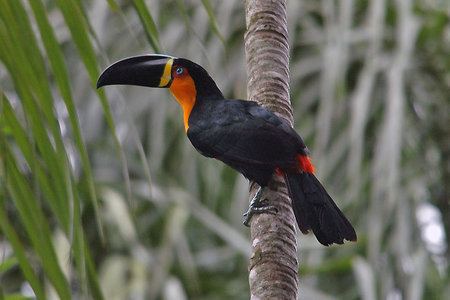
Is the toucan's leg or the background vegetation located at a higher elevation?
the background vegetation

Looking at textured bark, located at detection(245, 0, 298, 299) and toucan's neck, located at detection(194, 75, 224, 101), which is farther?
toucan's neck, located at detection(194, 75, 224, 101)

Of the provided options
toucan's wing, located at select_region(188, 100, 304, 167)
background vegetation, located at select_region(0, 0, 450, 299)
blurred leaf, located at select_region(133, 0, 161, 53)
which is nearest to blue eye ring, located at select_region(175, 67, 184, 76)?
toucan's wing, located at select_region(188, 100, 304, 167)

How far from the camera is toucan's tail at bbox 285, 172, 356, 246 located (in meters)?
2.17

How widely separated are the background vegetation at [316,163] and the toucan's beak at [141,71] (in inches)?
52.0

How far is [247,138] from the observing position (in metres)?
2.33

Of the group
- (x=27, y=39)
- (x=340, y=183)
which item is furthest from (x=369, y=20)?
(x=27, y=39)

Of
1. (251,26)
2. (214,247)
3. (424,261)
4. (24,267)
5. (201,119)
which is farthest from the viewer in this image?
(214,247)

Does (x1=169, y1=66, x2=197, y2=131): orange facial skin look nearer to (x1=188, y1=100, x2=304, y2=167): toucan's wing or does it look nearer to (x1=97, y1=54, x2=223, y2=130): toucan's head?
(x1=97, y1=54, x2=223, y2=130): toucan's head

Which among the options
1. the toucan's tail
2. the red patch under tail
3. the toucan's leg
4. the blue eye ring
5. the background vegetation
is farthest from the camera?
the background vegetation

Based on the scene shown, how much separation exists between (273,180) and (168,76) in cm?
42

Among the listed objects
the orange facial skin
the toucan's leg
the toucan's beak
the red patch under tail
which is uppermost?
the orange facial skin

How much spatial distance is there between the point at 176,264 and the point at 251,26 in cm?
223

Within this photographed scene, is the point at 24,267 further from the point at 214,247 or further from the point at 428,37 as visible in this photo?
the point at 428,37

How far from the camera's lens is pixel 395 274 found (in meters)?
4.38
